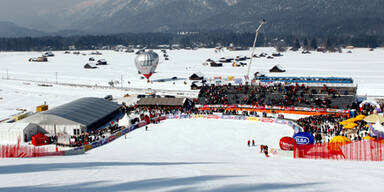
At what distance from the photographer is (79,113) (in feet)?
124

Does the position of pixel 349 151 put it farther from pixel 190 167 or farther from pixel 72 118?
pixel 72 118

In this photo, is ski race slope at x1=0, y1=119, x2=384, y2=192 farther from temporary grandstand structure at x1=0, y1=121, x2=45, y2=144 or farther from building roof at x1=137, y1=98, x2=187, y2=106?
building roof at x1=137, y1=98, x2=187, y2=106

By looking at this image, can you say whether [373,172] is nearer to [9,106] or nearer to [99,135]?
[99,135]

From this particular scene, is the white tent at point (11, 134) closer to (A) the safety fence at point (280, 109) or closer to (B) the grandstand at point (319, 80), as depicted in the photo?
(A) the safety fence at point (280, 109)

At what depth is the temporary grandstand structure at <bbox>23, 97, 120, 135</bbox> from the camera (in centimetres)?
3519

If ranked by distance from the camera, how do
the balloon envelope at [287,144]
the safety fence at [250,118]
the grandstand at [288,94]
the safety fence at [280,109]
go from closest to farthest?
the balloon envelope at [287,144] → the safety fence at [250,118] → the safety fence at [280,109] → the grandstand at [288,94]

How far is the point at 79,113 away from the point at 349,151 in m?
24.8

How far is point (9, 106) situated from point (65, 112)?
58.4ft

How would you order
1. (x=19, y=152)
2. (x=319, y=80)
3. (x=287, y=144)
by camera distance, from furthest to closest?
(x=319, y=80) → (x=287, y=144) → (x=19, y=152)

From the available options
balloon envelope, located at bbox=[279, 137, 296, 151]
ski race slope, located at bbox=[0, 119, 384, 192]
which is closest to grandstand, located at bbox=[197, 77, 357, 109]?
balloon envelope, located at bbox=[279, 137, 296, 151]

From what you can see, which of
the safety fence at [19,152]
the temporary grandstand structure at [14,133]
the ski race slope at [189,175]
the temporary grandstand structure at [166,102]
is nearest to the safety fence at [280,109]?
the temporary grandstand structure at [166,102]

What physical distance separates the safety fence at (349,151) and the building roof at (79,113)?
20.6 m

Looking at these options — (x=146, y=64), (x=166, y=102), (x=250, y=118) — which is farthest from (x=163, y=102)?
(x=146, y=64)

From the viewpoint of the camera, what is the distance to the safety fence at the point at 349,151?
2309 centimetres
